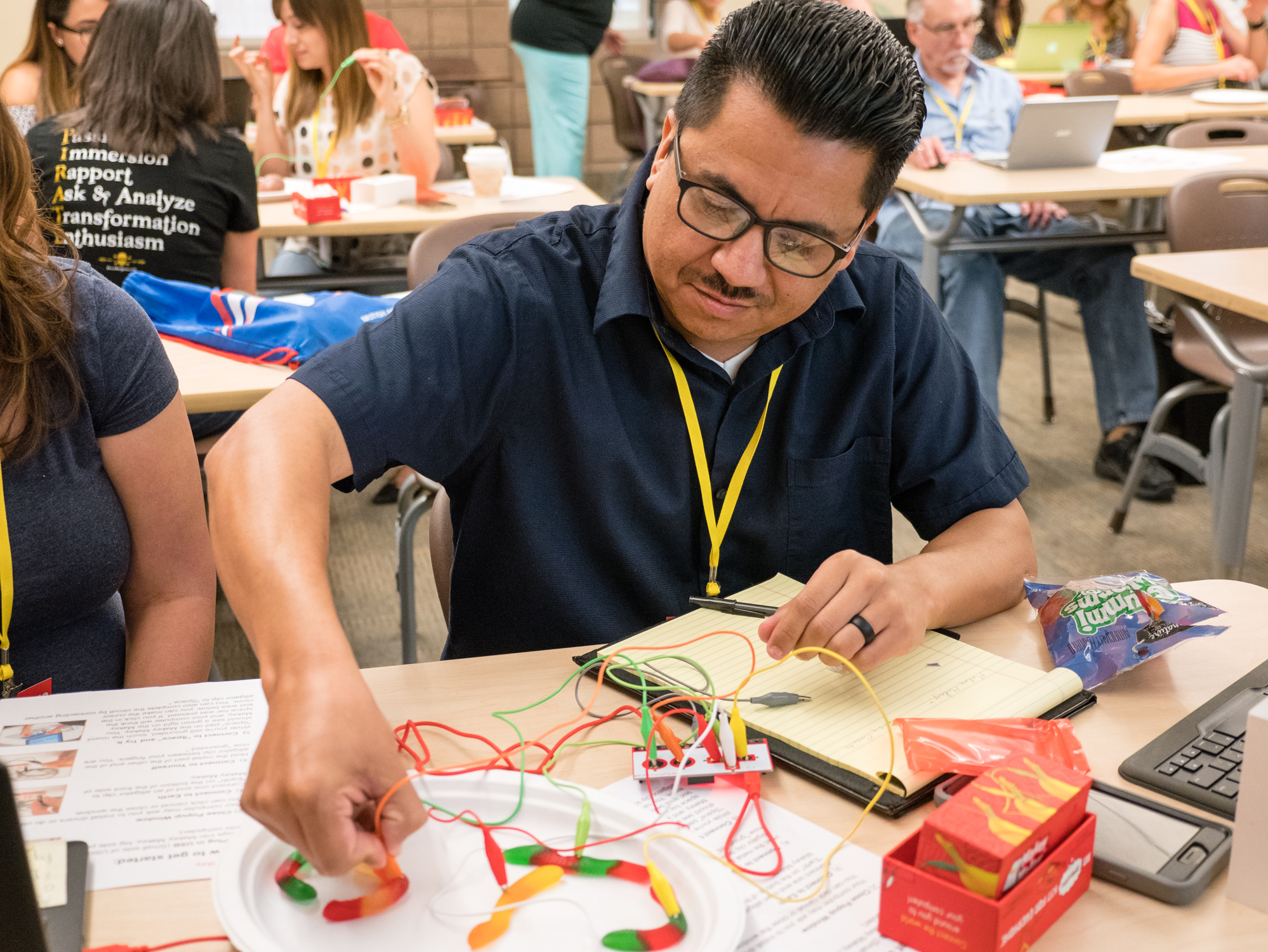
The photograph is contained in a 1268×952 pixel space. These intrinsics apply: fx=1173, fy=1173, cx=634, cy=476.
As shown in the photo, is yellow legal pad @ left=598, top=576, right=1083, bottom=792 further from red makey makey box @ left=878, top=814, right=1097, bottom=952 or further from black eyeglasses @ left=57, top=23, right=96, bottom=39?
black eyeglasses @ left=57, top=23, right=96, bottom=39

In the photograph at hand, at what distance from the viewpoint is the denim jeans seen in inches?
143

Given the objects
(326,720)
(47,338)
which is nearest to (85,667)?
(47,338)

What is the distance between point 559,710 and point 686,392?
406 millimetres

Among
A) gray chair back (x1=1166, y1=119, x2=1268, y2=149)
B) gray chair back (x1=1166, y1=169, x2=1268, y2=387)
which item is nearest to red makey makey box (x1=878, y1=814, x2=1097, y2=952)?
gray chair back (x1=1166, y1=169, x2=1268, y2=387)

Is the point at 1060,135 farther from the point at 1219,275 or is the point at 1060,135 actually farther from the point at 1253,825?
the point at 1253,825

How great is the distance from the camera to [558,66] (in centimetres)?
486

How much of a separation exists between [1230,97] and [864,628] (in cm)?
509

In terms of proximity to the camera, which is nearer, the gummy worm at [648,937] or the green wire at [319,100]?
the gummy worm at [648,937]

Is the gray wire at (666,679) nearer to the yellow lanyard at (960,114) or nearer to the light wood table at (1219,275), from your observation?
the light wood table at (1219,275)

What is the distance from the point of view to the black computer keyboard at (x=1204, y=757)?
0.89m

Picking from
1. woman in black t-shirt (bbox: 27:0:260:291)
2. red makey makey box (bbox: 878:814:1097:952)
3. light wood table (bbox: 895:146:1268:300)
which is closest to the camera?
red makey makey box (bbox: 878:814:1097:952)

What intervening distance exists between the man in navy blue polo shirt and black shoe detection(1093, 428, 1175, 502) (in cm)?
233

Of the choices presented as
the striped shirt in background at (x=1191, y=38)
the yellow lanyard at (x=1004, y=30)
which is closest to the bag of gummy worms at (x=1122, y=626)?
the striped shirt in background at (x=1191, y=38)

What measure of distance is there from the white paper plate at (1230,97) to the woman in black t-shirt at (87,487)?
5118 millimetres
